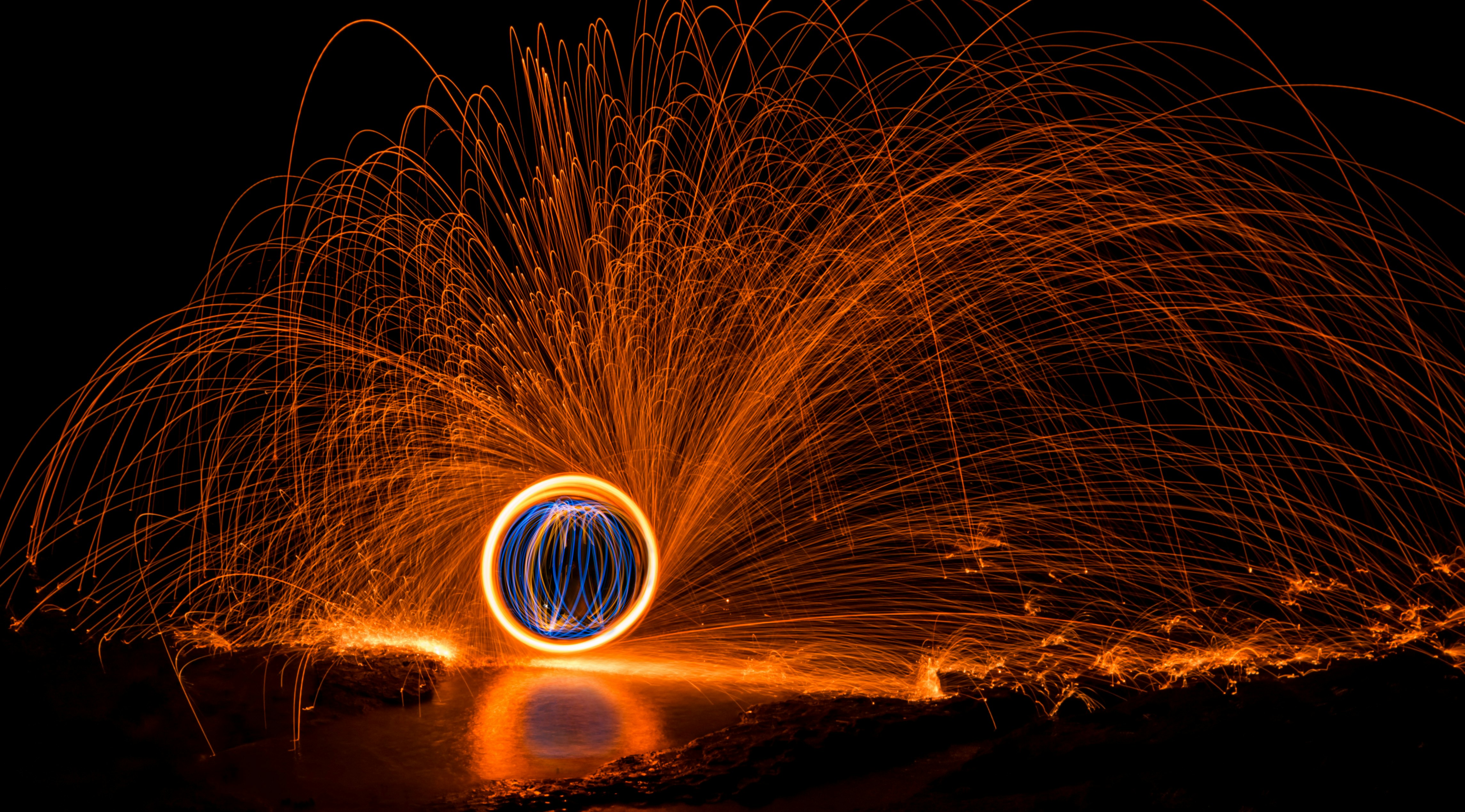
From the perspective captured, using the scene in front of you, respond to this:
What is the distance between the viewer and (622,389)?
34.2ft

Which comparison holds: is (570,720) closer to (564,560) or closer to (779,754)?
(779,754)

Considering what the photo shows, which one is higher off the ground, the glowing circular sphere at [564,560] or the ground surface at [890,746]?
the glowing circular sphere at [564,560]

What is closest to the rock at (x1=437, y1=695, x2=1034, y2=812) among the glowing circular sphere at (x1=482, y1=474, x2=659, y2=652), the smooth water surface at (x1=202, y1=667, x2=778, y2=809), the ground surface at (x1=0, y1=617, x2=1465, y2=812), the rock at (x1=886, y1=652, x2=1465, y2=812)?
the ground surface at (x1=0, y1=617, x2=1465, y2=812)

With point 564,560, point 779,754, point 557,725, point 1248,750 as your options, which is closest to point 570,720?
point 557,725

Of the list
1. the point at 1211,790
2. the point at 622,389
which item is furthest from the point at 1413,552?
the point at 622,389

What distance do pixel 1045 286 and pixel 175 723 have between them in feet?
28.5

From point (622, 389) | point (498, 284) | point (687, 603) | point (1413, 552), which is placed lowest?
point (1413, 552)

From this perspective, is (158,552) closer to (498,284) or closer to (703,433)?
(498,284)

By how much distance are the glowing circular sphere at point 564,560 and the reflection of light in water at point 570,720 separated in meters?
0.70

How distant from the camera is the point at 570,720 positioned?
24.5 ft

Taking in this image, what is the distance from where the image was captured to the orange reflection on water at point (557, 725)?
21.6 ft

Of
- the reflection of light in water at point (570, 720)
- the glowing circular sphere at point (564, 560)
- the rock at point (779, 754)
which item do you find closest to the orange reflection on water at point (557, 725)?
the reflection of light in water at point (570, 720)

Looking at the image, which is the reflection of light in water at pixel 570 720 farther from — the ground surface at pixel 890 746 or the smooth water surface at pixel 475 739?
the ground surface at pixel 890 746

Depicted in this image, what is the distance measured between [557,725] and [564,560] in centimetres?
293
